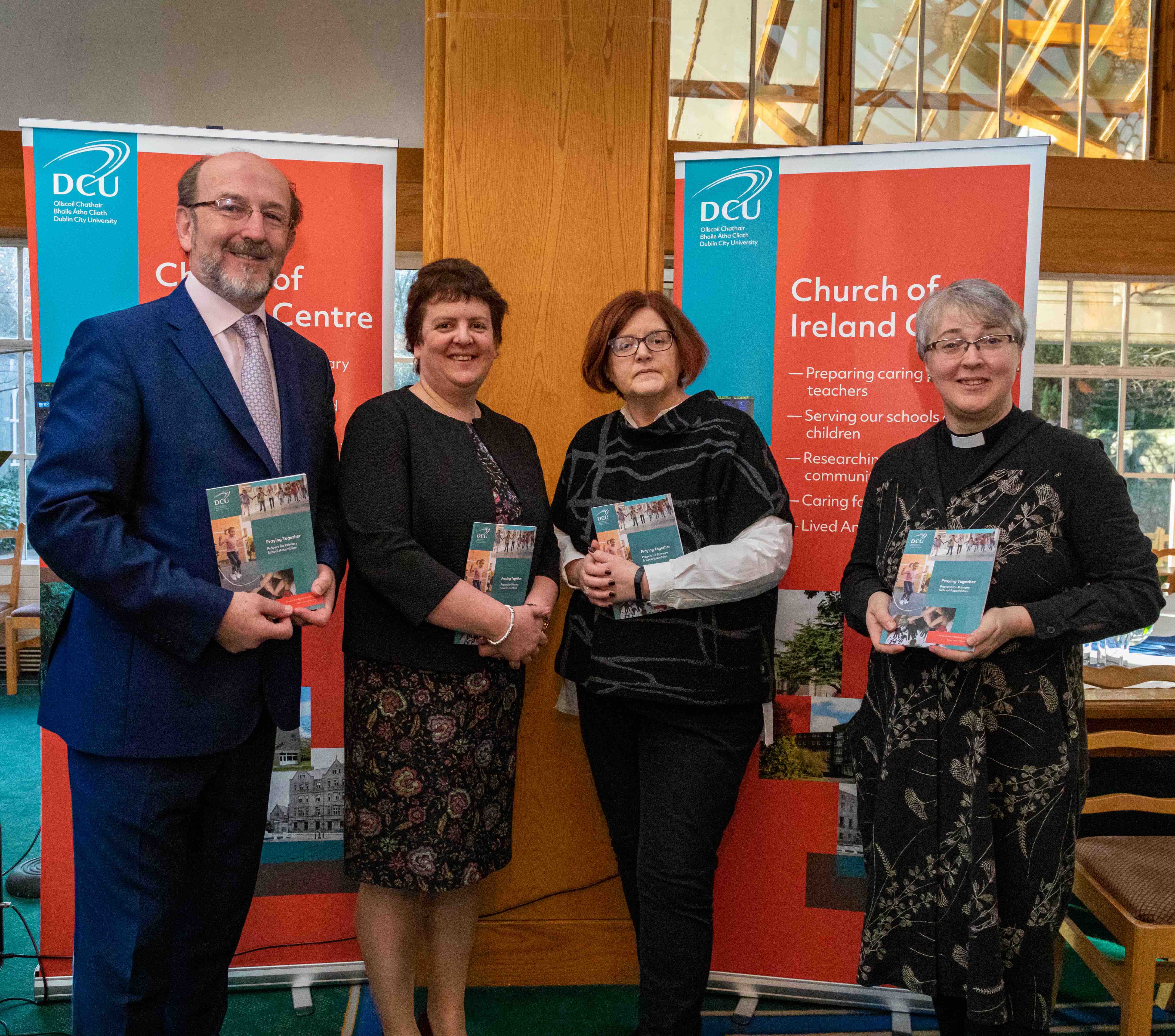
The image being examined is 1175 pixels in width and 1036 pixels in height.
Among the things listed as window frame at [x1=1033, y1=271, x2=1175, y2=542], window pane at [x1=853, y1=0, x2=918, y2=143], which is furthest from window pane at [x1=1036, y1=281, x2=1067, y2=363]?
window pane at [x1=853, y1=0, x2=918, y2=143]

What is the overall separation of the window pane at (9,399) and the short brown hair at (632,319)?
22.3ft

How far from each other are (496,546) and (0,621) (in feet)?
20.0

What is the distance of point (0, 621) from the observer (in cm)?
631

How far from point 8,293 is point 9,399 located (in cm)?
85

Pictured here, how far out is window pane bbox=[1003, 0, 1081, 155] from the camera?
22.3ft

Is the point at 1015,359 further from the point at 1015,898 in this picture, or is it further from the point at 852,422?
the point at 1015,898

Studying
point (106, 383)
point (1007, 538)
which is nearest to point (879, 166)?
point (1007, 538)

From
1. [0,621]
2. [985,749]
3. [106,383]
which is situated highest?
[106,383]

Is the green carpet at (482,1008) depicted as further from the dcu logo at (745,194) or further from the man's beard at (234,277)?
the dcu logo at (745,194)

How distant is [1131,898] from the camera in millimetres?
1977

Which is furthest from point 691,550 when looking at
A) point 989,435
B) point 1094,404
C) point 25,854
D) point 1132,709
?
point 1094,404

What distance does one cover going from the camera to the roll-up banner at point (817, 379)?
2.29 m

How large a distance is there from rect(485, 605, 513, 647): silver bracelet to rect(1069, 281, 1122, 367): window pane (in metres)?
7.77

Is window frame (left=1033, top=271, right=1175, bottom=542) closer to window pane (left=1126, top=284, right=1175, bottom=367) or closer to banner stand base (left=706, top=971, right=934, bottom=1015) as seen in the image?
window pane (left=1126, top=284, right=1175, bottom=367)
